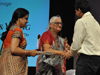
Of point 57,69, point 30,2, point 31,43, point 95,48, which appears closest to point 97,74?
point 95,48

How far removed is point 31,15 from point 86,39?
9.27 feet

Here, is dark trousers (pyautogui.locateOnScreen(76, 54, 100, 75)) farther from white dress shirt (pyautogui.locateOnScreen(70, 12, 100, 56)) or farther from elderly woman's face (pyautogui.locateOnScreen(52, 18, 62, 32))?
elderly woman's face (pyautogui.locateOnScreen(52, 18, 62, 32))

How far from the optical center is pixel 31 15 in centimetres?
516

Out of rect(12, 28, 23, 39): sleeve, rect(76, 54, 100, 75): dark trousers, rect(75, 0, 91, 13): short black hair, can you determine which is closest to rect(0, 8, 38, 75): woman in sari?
rect(12, 28, 23, 39): sleeve

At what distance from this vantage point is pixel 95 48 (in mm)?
2559

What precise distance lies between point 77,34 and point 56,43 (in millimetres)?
859

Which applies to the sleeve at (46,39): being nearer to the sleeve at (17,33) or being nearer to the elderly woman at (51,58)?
the elderly woman at (51,58)

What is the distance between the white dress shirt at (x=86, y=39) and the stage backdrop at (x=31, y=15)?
2560 millimetres

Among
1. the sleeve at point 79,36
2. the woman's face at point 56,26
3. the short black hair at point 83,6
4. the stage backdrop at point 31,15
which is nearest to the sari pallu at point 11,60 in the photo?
the sleeve at point 79,36

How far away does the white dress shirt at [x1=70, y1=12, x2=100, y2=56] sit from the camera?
2.54m

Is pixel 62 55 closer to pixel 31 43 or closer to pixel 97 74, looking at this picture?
pixel 97 74

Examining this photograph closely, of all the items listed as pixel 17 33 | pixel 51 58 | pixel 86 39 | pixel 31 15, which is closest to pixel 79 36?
pixel 86 39

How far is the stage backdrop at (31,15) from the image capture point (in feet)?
16.6

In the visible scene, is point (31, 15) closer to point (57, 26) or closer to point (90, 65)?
point (57, 26)
